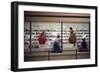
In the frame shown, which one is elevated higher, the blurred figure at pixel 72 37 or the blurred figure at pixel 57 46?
the blurred figure at pixel 72 37

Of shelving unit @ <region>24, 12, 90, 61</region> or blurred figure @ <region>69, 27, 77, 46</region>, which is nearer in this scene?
shelving unit @ <region>24, 12, 90, 61</region>

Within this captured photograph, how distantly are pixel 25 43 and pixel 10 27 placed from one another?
131 mm

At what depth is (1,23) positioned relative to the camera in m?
1.46

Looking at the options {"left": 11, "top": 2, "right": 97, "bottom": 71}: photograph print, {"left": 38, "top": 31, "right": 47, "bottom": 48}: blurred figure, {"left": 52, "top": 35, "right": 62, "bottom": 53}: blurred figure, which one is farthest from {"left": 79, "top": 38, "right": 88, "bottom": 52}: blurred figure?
{"left": 38, "top": 31, "right": 47, "bottom": 48}: blurred figure

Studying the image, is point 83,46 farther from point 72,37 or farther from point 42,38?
point 42,38

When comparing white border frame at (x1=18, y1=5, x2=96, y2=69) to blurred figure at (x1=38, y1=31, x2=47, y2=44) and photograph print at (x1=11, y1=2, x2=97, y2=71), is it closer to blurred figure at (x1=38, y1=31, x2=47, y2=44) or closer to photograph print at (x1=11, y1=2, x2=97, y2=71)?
photograph print at (x1=11, y1=2, x2=97, y2=71)

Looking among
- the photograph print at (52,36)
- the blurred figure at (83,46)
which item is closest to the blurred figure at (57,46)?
the photograph print at (52,36)

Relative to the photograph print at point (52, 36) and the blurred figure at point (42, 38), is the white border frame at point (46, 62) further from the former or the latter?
the blurred figure at point (42, 38)

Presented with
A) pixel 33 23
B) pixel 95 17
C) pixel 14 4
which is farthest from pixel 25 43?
pixel 95 17

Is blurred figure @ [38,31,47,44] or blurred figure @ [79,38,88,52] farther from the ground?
blurred figure @ [38,31,47,44]

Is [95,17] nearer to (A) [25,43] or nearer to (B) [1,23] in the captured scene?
(A) [25,43]

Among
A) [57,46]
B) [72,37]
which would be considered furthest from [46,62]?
[72,37]

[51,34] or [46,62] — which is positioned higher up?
[51,34]

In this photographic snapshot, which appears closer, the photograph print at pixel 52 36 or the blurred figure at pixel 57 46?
the photograph print at pixel 52 36
